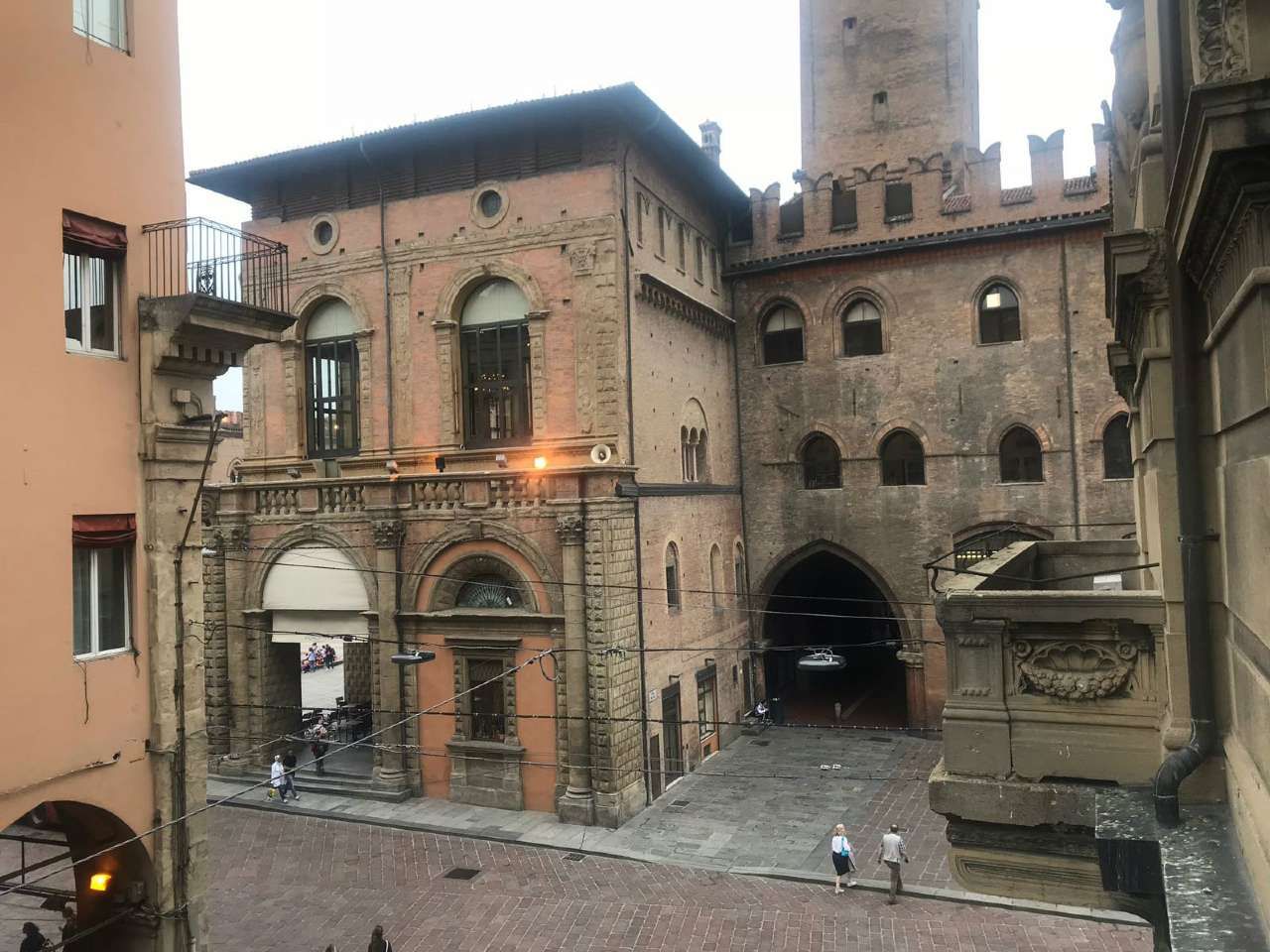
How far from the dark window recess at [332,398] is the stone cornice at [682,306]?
7278mm

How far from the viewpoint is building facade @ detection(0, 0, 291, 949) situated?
905cm

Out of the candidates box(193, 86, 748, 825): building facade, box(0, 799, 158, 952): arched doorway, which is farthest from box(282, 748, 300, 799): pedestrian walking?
box(0, 799, 158, 952): arched doorway

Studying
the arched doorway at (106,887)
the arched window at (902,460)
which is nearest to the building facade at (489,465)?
the arched window at (902,460)

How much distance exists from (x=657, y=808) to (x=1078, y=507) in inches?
509

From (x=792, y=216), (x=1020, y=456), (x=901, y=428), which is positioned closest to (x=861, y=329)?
(x=901, y=428)

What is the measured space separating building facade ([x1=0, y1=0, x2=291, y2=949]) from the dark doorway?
12.5 m

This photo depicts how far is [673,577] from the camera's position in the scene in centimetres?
2308

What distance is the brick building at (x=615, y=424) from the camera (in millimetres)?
20734

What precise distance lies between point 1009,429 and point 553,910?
16.7 meters

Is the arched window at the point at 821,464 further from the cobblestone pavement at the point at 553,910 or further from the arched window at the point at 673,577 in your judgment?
the cobblestone pavement at the point at 553,910

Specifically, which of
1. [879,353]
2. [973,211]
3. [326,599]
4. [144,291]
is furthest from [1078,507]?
[144,291]

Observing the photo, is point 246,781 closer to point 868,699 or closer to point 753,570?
point 753,570

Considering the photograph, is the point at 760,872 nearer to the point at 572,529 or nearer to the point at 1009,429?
the point at 572,529

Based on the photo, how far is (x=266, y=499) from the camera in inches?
922
